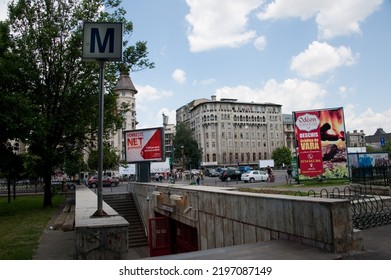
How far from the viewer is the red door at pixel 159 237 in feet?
51.2

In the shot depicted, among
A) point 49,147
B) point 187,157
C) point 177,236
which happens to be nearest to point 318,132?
point 177,236

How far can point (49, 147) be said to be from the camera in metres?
20.3

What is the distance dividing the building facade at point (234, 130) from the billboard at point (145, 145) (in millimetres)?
67947

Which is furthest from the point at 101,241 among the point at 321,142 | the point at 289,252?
the point at 321,142

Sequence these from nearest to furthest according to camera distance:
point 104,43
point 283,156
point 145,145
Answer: point 104,43 < point 145,145 < point 283,156

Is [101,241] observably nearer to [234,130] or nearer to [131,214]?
[131,214]

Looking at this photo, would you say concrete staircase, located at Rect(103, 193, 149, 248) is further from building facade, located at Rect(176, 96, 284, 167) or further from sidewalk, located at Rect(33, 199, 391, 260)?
building facade, located at Rect(176, 96, 284, 167)

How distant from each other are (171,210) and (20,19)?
14788 millimetres

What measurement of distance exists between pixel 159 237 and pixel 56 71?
38.2 feet

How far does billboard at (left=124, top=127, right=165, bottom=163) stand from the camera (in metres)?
23.3

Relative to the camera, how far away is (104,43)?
6637 mm

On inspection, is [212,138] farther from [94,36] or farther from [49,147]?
[94,36]

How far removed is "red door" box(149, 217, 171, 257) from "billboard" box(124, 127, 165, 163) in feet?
24.3

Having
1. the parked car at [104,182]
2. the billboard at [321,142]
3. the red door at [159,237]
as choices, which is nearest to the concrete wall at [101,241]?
the red door at [159,237]
